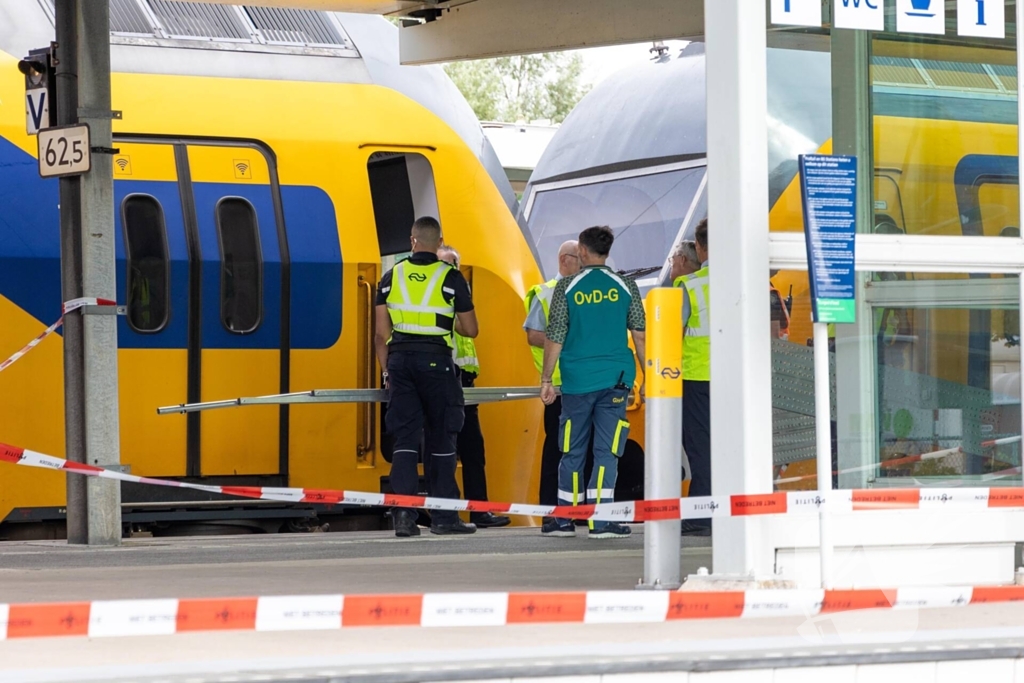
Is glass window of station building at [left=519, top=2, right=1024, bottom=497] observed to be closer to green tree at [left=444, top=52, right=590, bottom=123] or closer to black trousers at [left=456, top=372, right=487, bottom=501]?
black trousers at [left=456, top=372, right=487, bottom=501]

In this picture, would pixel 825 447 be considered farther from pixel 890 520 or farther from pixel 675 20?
pixel 675 20

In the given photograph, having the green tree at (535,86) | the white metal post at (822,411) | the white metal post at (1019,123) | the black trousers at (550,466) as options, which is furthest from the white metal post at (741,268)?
the green tree at (535,86)

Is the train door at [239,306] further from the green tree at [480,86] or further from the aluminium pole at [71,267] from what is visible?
the green tree at [480,86]

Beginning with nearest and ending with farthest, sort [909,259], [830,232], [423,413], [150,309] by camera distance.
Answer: [830,232] → [909,259] → [423,413] → [150,309]

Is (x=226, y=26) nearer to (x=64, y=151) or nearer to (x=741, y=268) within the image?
(x=64, y=151)

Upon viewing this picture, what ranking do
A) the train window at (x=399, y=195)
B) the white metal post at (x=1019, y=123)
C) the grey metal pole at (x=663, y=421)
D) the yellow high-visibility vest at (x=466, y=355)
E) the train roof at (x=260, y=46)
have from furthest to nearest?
the train window at (x=399, y=195) < the yellow high-visibility vest at (x=466, y=355) < the train roof at (x=260, y=46) < the white metal post at (x=1019, y=123) < the grey metal pole at (x=663, y=421)

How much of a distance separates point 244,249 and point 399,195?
51.9 inches

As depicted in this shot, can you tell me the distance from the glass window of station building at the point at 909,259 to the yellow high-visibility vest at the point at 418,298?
3354 mm

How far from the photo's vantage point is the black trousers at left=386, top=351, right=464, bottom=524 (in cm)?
919

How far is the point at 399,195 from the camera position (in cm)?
1084

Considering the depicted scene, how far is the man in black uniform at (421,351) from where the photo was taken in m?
9.22

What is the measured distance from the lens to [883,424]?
641 cm

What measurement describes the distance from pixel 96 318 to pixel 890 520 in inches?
179

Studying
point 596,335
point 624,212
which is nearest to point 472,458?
point 596,335
